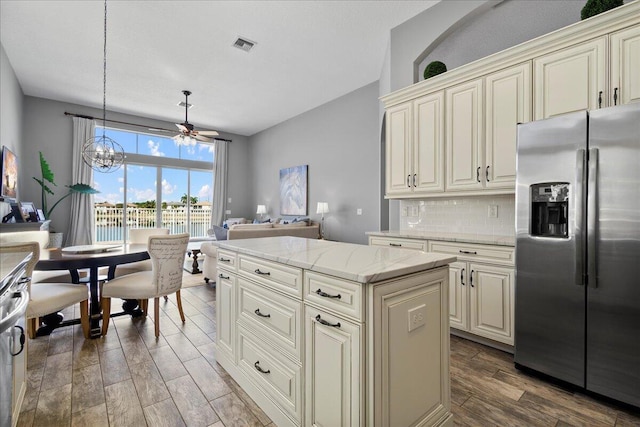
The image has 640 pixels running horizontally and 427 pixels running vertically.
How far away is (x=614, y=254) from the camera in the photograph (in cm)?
166

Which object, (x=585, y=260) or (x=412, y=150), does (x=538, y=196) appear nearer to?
(x=585, y=260)

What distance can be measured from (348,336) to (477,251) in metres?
1.74

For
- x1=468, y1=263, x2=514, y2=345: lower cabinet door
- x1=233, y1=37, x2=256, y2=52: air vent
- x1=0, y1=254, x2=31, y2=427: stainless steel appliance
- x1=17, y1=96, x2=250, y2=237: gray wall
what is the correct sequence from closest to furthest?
1. x1=0, y1=254, x2=31, y2=427: stainless steel appliance
2. x1=468, y1=263, x2=514, y2=345: lower cabinet door
3. x1=233, y1=37, x2=256, y2=52: air vent
4. x1=17, y1=96, x2=250, y2=237: gray wall

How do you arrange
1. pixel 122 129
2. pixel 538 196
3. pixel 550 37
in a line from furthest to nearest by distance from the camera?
pixel 122 129
pixel 550 37
pixel 538 196

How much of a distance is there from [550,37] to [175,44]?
13.8ft

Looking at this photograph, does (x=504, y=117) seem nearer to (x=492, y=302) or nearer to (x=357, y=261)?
(x=492, y=302)

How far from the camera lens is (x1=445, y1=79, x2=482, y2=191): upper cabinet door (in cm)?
272

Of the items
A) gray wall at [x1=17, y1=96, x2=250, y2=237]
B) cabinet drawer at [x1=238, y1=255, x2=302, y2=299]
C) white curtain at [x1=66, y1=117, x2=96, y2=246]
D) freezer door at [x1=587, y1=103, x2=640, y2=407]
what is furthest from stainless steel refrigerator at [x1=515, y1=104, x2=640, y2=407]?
gray wall at [x1=17, y1=96, x2=250, y2=237]

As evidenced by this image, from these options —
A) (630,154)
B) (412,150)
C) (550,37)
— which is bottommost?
(630,154)

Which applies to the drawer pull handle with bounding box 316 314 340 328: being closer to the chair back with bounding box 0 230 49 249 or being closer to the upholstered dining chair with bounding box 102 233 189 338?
the upholstered dining chair with bounding box 102 233 189 338

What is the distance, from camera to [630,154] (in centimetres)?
162

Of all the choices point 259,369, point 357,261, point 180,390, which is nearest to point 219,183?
point 180,390

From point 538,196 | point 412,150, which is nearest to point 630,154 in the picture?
point 538,196

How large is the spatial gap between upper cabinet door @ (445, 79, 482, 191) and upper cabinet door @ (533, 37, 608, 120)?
0.46m
